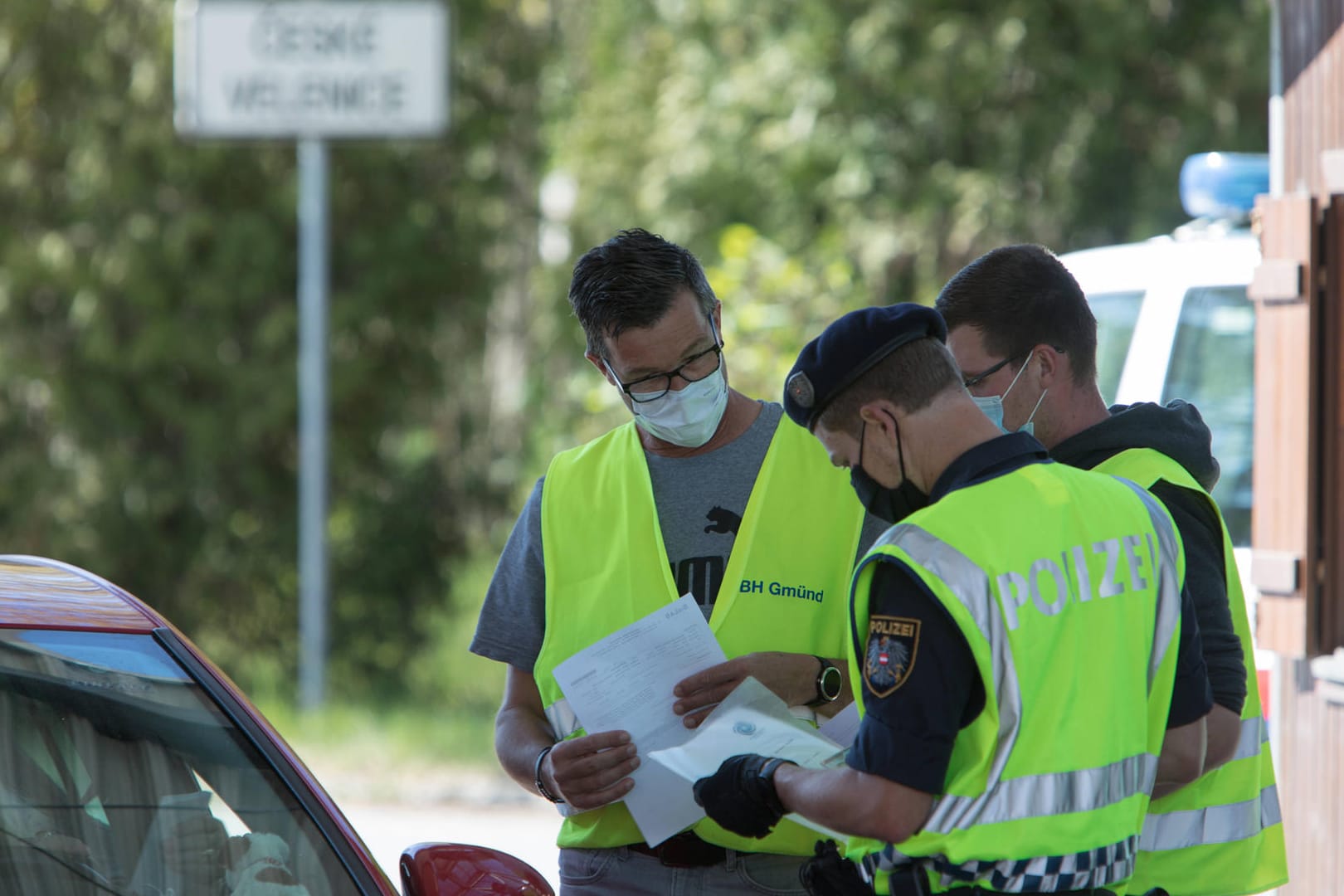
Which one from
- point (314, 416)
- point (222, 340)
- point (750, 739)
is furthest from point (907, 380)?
point (222, 340)

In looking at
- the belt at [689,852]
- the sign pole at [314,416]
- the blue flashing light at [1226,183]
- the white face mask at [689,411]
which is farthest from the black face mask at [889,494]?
the sign pole at [314,416]

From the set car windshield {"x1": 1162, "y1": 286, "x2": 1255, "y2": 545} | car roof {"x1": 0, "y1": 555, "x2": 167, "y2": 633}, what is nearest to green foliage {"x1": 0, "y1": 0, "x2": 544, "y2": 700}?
car windshield {"x1": 1162, "y1": 286, "x2": 1255, "y2": 545}

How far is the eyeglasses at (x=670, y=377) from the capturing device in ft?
8.27

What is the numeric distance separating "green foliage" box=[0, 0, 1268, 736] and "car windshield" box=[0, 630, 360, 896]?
238 inches

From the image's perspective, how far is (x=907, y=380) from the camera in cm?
188

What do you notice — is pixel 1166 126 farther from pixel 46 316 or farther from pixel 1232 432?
pixel 46 316

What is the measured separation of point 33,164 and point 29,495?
6.24ft

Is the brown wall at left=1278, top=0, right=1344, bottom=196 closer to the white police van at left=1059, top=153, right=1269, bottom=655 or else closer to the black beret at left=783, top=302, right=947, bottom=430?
the white police van at left=1059, top=153, right=1269, bottom=655

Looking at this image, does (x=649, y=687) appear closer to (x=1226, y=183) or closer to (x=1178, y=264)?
(x=1178, y=264)

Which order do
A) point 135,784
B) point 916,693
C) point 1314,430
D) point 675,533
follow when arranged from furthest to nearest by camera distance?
point 1314,430 < point 675,533 < point 135,784 < point 916,693

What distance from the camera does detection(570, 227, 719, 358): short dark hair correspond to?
250 centimetres

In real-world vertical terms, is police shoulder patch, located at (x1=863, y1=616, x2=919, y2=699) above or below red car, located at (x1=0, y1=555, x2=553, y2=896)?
above

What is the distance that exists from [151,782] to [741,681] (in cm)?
93

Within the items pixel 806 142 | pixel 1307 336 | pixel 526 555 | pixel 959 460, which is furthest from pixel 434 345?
pixel 959 460
